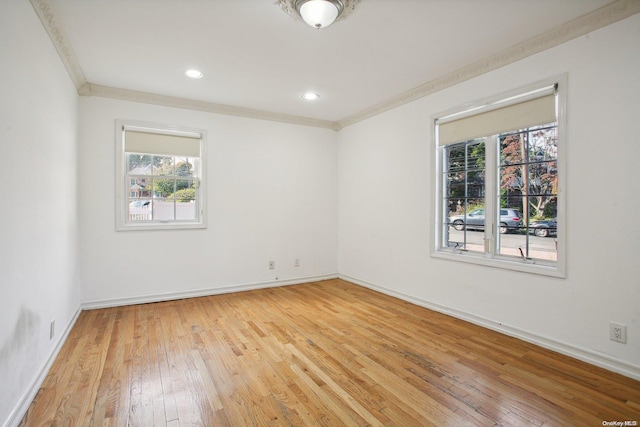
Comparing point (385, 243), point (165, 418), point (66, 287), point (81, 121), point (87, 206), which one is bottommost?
point (165, 418)

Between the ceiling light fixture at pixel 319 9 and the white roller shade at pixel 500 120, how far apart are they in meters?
1.80

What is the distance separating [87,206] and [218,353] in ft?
8.29

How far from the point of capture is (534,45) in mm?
2758

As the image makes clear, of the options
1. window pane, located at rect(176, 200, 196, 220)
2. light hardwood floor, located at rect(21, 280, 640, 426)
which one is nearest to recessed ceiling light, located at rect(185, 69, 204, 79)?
window pane, located at rect(176, 200, 196, 220)

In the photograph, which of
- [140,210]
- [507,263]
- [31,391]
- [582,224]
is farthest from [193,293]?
[582,224]

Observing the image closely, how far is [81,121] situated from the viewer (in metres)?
3.70

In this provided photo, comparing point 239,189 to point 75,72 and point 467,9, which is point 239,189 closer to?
point 75,72

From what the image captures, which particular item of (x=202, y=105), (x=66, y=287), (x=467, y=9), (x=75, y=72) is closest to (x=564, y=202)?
(x=467, y=9)

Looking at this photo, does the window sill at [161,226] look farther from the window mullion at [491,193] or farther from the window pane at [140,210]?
the window mullion at [491,193]

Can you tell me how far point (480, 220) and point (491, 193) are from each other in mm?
326

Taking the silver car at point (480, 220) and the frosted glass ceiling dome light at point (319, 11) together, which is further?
the silver car at point (480, 220)

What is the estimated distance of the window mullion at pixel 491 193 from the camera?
321 cm

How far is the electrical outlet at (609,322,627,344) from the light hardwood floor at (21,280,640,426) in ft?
0.89

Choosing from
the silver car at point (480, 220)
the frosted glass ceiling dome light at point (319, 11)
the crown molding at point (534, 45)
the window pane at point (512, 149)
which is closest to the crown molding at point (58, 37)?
the frosted glass ceiling dome light at point (319, 11)
